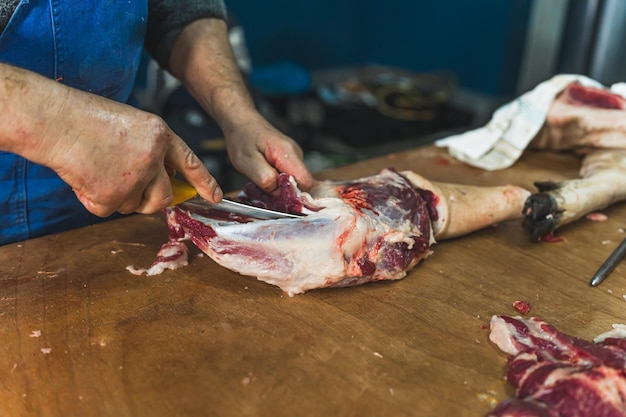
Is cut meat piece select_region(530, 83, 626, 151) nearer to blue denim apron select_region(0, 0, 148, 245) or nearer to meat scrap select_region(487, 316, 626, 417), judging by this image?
meat scrap select_region(487, 316, 626, 417)

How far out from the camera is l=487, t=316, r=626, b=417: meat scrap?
1195 mm

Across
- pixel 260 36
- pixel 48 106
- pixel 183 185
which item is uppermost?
pixel 48 106

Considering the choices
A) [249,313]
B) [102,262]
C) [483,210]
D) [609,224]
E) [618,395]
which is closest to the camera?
[618,395]

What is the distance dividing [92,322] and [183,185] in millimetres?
364

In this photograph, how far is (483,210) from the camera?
1.86m

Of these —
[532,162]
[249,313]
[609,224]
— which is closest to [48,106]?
[249,313]

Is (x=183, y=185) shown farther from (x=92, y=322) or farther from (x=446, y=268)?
(x=446, y=268)

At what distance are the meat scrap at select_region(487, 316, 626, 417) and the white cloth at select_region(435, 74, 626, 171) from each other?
1.04 meters

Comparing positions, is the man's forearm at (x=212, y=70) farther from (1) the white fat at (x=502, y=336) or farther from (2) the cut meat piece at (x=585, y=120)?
(2) the cut meat piece at (x=585, y=120)

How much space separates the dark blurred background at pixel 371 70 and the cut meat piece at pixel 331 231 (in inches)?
81.7

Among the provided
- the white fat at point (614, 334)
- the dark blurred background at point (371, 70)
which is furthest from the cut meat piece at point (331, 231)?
the dark blurred background at point (371, 70)

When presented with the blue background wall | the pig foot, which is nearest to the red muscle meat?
the pig foot

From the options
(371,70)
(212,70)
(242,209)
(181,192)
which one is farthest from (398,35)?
(181,192)

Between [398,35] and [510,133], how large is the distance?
3.14 metres
